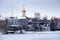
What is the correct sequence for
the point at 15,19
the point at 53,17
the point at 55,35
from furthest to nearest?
the point at 55,35, the point at 53,17, the point at 15,19

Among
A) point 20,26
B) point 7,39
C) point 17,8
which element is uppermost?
point 17,8

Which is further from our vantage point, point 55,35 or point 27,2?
point 55,35

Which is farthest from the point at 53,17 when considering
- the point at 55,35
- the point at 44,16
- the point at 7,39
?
the point at 7,39

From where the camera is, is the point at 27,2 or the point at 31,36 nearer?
the point at 27,2

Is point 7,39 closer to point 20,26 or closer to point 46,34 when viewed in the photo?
point 20,26

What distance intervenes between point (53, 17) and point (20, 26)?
69 centimetres

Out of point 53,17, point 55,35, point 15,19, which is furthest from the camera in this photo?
point 55,35

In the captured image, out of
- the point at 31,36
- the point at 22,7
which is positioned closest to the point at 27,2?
the point at 22,7

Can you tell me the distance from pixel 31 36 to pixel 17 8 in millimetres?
768

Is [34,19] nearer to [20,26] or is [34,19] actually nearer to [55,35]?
[20,26]

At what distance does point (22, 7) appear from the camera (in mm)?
4059

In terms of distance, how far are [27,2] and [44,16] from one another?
1.42 feet

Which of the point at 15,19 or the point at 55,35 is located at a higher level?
the point at 15,19

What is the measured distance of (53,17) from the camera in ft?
14.0
